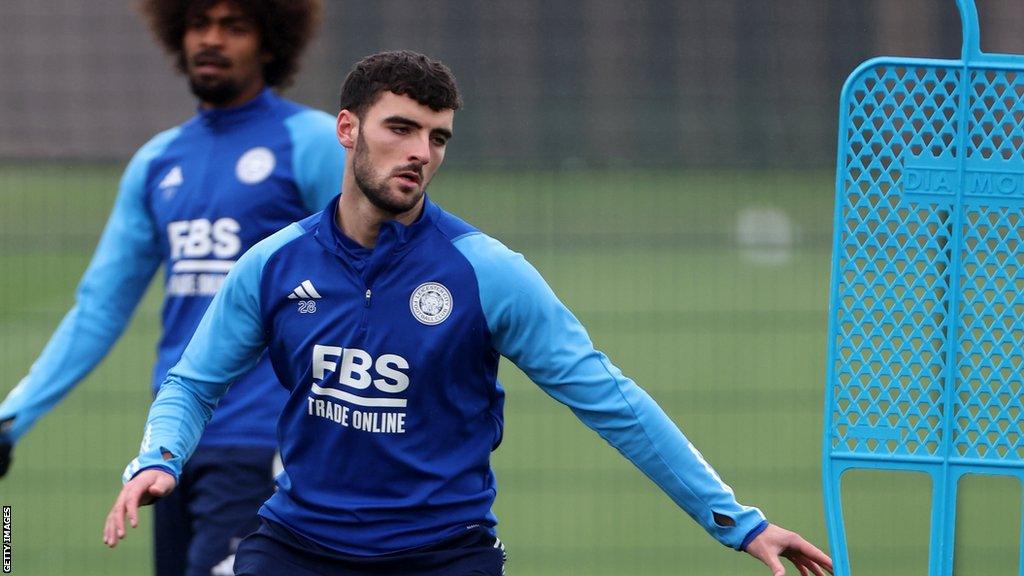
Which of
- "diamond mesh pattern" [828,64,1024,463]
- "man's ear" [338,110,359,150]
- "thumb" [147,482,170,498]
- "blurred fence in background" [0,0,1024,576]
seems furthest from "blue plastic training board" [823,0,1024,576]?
"blurred fence in background" [0,0,1024,576]

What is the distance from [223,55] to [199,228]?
536 millimetres

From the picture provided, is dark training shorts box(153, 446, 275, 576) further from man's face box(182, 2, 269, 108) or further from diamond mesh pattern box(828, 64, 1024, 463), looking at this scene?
diamond mesh pattern box(828, 64, 1024, 463)

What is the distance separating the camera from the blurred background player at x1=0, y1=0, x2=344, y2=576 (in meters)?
4.45

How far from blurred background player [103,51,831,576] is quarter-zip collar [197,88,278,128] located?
4.14 ft

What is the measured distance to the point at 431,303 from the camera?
3389 millimetres

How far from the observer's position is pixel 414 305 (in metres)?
3.39

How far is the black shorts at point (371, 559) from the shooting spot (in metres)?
3.34

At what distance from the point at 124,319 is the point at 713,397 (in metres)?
2.83

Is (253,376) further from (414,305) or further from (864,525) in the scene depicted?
(864,525)

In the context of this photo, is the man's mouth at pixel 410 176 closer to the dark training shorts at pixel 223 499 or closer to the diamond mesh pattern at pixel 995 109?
the diamond mesh pattern at pixel 995 109

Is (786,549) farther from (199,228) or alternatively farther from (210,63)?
(210,63)

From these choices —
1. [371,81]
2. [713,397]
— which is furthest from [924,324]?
[713,397]

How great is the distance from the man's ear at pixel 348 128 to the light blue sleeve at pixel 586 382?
1.31 ft

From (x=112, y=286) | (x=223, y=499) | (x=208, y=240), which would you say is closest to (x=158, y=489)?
(x=223, y=499)
